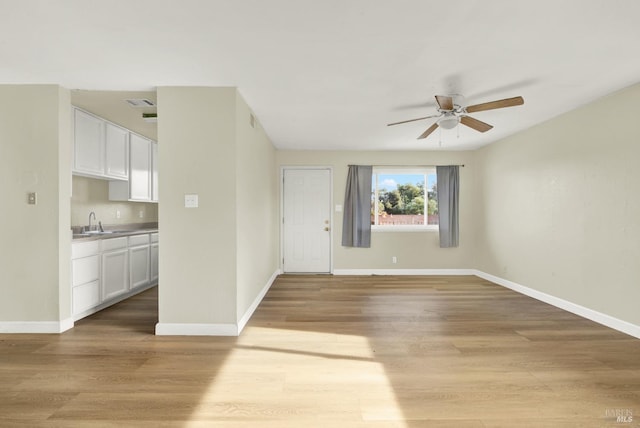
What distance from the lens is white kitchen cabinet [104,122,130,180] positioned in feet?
14.0

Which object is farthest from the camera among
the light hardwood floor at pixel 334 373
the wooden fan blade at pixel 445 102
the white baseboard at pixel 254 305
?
the white baseboard at pixel 254 305

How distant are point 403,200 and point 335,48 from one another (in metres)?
4.38

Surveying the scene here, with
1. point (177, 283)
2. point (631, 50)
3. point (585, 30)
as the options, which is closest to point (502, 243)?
point (631, 50)

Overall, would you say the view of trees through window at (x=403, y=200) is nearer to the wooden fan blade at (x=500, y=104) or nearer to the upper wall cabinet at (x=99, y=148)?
the wooden fan blade at (x=500, y=104)

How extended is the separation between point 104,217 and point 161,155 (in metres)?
2.39

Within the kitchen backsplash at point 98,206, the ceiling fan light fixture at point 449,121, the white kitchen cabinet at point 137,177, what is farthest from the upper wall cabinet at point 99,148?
the ceiling fan light fixture at point 449,121

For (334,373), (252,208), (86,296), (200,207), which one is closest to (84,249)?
(86,296)

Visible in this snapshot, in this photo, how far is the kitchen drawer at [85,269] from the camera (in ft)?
11.5

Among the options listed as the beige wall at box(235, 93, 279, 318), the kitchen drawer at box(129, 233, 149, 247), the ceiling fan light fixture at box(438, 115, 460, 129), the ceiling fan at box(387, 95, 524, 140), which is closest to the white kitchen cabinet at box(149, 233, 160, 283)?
the kitchen drawer at box(129, 233, 149, 247)

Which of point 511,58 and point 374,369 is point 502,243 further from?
point 374,369

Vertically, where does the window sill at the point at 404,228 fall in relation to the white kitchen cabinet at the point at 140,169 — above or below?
below

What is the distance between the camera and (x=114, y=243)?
4184mm

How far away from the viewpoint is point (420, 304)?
426 cm

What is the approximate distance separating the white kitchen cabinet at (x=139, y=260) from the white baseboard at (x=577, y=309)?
18.4ft
